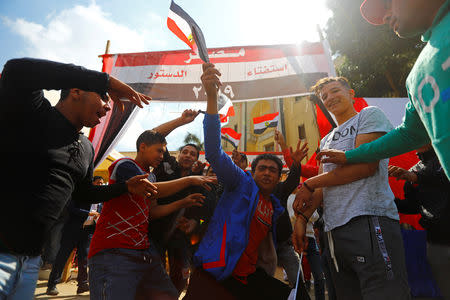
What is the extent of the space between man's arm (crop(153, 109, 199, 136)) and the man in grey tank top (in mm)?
1741

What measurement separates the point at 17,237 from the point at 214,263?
108 cm

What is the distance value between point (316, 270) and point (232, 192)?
2.49m

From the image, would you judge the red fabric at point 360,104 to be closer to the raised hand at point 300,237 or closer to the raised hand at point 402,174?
the raised hand at point 402,174

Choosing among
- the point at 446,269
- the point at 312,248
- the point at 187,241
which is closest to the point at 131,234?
the point at 187,241

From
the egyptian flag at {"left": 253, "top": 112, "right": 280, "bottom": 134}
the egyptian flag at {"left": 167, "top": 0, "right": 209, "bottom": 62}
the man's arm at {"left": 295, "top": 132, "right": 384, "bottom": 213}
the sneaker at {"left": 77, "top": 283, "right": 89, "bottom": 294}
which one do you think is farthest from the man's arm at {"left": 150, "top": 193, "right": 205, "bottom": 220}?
the egyptian flag at {"left": 253, "top": 112, "right": 280, "bottom": 134}

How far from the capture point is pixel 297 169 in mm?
2771

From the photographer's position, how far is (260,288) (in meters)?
1.92

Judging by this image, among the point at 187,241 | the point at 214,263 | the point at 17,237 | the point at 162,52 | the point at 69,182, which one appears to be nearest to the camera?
the point at 17,237

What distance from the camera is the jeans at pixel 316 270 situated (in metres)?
3.64

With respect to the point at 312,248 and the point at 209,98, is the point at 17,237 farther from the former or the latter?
the point at 312,248

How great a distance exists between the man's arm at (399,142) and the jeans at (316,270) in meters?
2.83

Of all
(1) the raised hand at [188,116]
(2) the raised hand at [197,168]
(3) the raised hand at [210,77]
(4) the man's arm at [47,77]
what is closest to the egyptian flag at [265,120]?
(2) the raised hand at [197,168]

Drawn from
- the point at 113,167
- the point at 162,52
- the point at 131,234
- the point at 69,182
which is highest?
the point at 162,52

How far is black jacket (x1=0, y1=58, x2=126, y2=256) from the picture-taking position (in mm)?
1115
